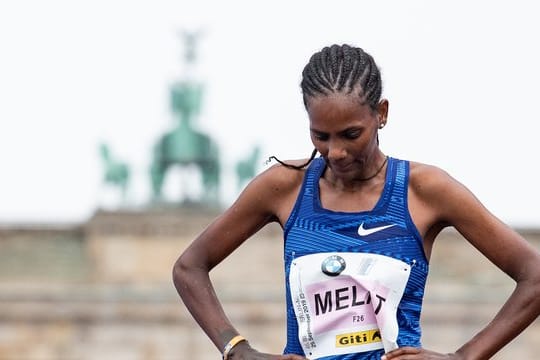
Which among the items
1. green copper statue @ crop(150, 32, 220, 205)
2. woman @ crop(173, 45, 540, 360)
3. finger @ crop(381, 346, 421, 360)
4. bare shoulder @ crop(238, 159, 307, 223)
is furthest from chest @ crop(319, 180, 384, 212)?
green copper statue @ crop(150, 32, 220, 205)

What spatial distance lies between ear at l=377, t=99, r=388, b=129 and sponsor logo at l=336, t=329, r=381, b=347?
0.52 meters

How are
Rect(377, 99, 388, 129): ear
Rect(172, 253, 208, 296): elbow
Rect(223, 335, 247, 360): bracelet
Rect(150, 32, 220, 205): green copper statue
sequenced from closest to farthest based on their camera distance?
Rect(377, 99, 388, 129): ear, Rect(223, 335, 247, 360): bracelet, Rect(172, 253, 208, 296): elbow, Rect(150, 32, 220, 205): green copper statue

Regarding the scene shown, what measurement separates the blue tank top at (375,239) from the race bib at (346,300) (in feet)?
0.07

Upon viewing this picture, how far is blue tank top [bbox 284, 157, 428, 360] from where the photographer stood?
5.32 metres

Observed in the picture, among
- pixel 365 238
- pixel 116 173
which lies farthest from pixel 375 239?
pixel 116 173

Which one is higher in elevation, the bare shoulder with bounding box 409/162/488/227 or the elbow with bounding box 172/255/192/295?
the bare shoulder with bounding box 409/162/488/227

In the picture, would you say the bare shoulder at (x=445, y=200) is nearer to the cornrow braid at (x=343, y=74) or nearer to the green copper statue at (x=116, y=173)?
the cornrow braid at (x=343, y=74)

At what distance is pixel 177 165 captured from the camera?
49.1m

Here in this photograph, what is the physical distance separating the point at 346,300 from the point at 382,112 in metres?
0.48

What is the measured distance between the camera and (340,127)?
5242 mm

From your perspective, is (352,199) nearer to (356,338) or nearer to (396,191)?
(396,191)

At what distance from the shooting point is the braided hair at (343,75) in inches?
209

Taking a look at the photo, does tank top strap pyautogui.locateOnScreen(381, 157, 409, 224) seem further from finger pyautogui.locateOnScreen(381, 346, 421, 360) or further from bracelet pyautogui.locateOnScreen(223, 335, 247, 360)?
bracelet pyautogui.locateOnScreen(223, 335, 247, 360)

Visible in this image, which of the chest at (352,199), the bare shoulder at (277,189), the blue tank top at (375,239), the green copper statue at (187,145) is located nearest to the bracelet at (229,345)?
the blue tank top at (375,239)
